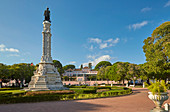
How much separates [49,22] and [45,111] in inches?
1028

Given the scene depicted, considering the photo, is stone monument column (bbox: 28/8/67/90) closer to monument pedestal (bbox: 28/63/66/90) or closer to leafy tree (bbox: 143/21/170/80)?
monument pedestal (bbox: 28/63/66/90)

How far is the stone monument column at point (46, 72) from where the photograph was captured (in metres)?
28.6

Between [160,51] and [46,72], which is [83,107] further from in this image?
[160,51]

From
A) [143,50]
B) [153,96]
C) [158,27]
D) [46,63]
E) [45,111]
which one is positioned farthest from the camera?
[143,50]

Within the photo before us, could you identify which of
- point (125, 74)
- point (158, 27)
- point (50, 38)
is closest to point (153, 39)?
point (158, 27)

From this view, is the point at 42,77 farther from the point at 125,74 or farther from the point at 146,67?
the point at 125,74

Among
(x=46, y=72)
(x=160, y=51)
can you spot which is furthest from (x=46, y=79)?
(x=160, y=51)

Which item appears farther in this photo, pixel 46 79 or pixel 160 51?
pixel 160 51

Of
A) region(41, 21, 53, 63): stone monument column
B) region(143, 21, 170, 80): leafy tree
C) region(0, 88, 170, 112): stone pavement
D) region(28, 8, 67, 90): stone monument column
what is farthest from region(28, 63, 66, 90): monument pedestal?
region(143, 21, 170, 80): leafy tree

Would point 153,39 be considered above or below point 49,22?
below

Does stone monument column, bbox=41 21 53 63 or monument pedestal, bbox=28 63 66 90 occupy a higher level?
A: stone monument column, bbox=41 21 53 63

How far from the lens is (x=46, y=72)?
3033 centimetres

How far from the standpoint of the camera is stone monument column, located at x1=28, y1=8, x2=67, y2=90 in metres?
28.6

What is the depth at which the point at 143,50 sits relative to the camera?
134 feet
